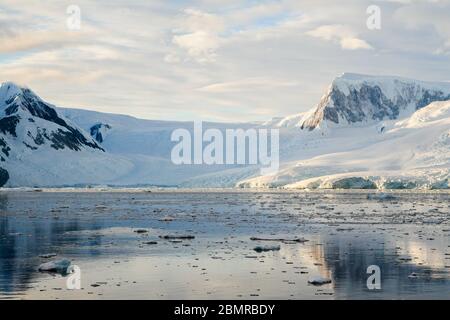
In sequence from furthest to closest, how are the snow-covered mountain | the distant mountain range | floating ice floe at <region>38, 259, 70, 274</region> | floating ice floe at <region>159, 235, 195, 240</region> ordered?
the distant mountain range → the snow-covered mountain → floating ice floe at <region>159, 235, 195, 240</region> → floating ice floe at <region>38, 259, 70, 274</region>

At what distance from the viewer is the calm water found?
72.7ft

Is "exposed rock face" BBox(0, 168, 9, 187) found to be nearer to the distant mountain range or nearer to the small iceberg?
the distant mountain range

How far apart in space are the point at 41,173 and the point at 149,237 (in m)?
122

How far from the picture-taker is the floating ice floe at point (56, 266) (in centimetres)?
2586

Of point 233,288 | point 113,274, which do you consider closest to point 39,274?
point 113,274

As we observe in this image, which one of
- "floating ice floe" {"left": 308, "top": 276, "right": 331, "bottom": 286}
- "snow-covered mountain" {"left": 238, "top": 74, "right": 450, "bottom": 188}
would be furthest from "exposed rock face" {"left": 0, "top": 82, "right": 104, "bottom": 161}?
"floating ice floe" {"left": 308, "top": 276, "right": 331, "bottom": 286}

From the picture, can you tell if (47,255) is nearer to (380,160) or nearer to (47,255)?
(47,255)

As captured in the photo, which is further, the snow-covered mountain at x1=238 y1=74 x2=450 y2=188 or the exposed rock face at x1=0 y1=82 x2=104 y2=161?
the exposed rock face at x1=0 y1=82 x2=104 y2=161

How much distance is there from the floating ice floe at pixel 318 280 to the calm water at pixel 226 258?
217mm

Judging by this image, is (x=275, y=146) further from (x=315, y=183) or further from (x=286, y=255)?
(x=286, y=255)

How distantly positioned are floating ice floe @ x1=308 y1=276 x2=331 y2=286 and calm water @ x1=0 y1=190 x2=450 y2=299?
0.71 ft

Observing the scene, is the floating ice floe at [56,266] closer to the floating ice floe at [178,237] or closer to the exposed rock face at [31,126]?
the floating ice floe at [178,237]

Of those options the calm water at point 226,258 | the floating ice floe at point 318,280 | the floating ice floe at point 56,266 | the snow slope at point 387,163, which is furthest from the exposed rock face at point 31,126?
the floating ice floe at point 318,280

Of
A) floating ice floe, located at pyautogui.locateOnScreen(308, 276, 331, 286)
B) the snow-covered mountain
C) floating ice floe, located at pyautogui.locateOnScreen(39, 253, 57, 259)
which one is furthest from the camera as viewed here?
the snow-covered mountain
